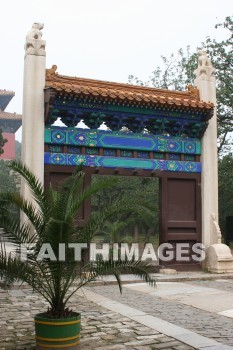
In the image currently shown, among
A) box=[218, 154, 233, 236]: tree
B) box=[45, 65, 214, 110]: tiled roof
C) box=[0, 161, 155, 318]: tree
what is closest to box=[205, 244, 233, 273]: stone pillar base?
box=[45, 65, 214, 110]: tiled roof

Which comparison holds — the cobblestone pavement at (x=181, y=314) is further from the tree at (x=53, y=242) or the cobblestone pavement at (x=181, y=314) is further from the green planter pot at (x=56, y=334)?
the green planter pot at (x=56, y=334)

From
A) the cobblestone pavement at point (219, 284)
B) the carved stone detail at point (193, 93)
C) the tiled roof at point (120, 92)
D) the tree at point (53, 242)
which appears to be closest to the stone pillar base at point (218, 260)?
the cobblestone pavement at point (219, 284)

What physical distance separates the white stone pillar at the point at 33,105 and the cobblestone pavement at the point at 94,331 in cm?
451

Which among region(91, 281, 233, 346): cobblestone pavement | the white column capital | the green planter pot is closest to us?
the green planter pot

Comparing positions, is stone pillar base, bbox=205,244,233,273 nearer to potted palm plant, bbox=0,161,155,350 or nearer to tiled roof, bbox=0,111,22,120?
potted palm plant, bbox=0,161,155,350

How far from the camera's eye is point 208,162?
45.4ft

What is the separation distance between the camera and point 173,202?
43.9ft

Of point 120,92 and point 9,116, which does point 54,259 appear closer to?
point 120,92

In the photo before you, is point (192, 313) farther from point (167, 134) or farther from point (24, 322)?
point (167, 134)

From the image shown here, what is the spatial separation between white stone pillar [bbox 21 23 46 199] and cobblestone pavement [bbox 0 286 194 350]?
4505 mm

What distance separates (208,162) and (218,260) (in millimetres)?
2880

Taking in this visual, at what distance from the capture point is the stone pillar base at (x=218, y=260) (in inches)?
510

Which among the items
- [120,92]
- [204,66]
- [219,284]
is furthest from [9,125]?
[219,284]

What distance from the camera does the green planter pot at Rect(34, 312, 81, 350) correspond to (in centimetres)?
509
